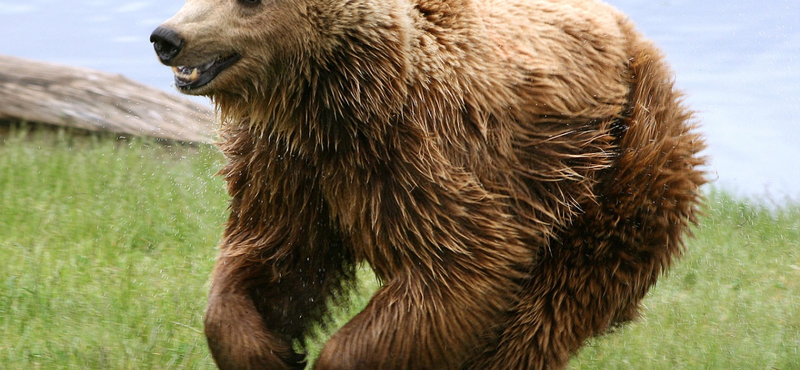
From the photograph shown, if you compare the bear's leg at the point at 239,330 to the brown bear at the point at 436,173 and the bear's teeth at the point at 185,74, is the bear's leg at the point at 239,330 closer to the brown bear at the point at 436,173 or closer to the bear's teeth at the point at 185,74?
the brown bear at the point at 436,173

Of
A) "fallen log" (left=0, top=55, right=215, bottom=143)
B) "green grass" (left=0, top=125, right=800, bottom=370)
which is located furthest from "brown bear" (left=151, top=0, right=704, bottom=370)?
"fallen log" (left=0, top=55, right=215, bottom=143)

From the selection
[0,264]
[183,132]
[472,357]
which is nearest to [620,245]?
[472,357]

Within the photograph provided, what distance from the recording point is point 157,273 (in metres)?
6.25

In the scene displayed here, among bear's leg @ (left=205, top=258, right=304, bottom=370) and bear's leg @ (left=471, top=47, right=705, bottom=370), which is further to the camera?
bear's leg @ (left=471, top=47, right=705, bottom=370)

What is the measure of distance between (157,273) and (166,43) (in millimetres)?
2888

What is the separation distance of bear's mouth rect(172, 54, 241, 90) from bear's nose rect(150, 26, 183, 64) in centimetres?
11

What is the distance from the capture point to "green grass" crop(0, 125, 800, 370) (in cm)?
512

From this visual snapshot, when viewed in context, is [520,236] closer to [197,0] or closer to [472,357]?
[472,357]

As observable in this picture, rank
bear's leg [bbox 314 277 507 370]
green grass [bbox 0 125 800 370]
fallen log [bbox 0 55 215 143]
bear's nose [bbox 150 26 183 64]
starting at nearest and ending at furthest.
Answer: bear's nose [bbox 150 26 183 64], bear's leg [bbox 314 277 507 370], green grass [bbox 0 125 800 370], fallen log [bbox 0 55 215 143]

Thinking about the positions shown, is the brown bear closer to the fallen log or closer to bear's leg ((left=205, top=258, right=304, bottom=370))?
bear's leg ((left=205, top=258, right=304, bottom=370))

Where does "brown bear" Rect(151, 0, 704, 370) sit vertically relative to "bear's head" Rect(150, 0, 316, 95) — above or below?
below

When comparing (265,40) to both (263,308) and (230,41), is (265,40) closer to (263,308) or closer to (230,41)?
(230,41)

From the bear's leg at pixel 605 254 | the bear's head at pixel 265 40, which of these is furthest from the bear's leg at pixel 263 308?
the bear's head at pixel 265 40

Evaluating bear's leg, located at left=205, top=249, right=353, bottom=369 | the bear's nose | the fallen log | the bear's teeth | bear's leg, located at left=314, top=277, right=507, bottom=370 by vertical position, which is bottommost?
the fallen log
